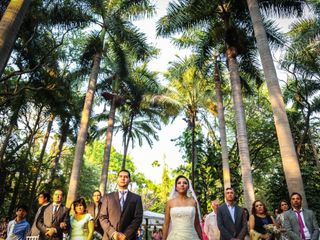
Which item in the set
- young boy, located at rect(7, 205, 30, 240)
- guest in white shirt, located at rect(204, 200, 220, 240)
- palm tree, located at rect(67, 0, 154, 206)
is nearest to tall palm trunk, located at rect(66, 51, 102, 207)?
palm tree, located at rect(67, 0, 154, 206)

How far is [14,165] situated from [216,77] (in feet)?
47.1

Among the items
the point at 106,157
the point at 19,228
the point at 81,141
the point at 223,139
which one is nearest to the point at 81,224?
the point at 19,228

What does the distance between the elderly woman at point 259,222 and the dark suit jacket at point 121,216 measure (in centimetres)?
330

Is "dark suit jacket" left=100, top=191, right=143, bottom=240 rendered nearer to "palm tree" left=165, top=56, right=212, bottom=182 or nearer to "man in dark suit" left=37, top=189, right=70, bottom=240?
"man in dark suit" left=37, top=189, right=70, bottom=240

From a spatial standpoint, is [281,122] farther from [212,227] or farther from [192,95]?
[192,95]

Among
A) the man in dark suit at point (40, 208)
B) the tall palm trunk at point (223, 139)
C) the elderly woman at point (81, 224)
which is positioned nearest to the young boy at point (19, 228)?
the man in dark suit at point (40, 208)

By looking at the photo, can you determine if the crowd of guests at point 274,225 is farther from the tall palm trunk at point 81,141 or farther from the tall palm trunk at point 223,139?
the tall palm trunk at point 223,139

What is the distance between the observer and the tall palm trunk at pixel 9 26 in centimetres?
666

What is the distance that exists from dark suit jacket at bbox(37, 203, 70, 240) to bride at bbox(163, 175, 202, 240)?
7.01ft

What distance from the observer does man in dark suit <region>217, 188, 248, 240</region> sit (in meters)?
5.99

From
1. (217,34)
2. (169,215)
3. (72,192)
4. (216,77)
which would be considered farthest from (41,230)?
(216,77)

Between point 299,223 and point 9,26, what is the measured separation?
7311 mm

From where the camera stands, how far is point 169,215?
527 centimetres

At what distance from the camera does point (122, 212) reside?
15.4ft
